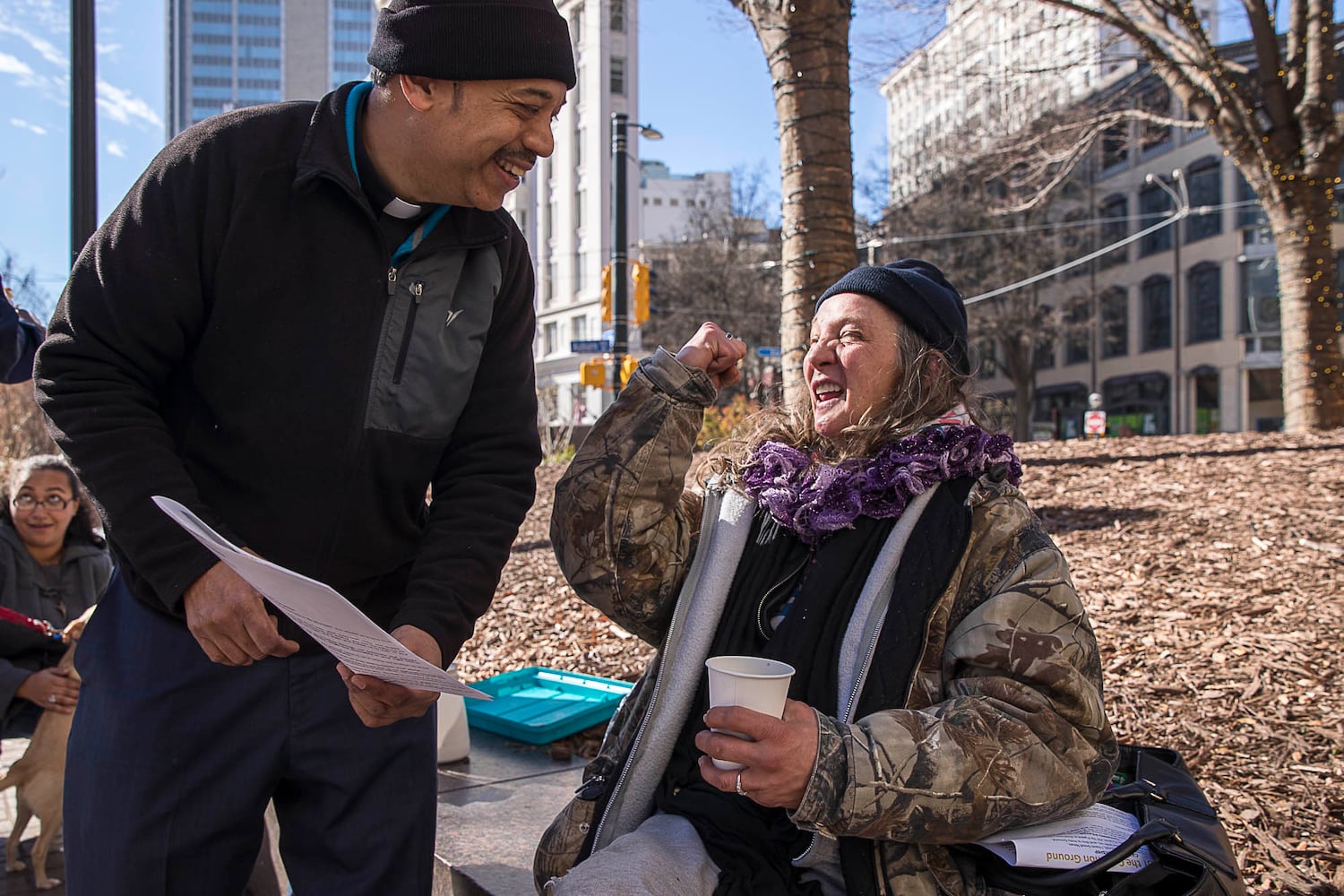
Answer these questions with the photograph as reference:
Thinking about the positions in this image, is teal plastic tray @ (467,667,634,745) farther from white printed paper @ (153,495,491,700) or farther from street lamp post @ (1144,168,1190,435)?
street lamp post @ (1144,168,1190,435)

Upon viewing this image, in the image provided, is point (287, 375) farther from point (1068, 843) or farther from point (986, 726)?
point (1068, 843)

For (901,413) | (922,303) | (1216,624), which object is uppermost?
(922,303)

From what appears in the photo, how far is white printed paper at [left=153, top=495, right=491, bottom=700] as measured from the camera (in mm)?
1363

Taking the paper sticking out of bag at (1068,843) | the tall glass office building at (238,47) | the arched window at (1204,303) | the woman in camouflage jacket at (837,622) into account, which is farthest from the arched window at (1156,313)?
the tall glass office building at (238,47)

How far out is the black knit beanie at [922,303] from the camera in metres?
2.25

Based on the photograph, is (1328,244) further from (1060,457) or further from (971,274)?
(971,274)

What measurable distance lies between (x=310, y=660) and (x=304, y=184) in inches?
33.1

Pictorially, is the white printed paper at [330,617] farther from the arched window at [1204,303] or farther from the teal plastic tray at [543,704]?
the arched window at [1204,303]

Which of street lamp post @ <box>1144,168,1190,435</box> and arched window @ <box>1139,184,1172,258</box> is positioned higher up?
arched window @ <box>1139,184,1172,258</box>

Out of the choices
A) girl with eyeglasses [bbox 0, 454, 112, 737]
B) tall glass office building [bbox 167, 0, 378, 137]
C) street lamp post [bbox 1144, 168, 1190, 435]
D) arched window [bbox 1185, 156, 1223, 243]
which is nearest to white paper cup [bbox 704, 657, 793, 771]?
girl with eyeglasses [bbox 0, 454, 112, 737]

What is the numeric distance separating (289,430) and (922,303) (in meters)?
1.30

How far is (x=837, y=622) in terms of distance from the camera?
1975mm

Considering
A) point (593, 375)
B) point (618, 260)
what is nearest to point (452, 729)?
point (618, 260)

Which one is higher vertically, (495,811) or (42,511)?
(42,511)
